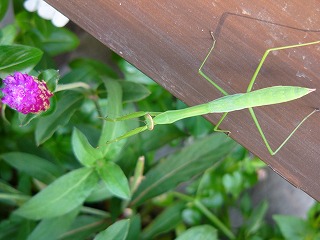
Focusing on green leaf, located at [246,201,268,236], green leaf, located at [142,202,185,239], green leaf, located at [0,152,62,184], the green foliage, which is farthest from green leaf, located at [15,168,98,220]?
green leaf, located at [246,201,268,236]

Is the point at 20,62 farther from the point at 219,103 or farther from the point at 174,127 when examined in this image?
the point at 174,127

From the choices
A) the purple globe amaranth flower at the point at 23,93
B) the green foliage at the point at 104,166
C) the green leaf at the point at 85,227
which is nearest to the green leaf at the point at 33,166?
the green foliage at the point at 104,166

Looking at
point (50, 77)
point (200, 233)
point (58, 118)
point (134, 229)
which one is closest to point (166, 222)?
point (134, 229)

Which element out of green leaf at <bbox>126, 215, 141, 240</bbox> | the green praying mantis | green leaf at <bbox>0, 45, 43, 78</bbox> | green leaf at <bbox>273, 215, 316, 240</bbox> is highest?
the green praying mantis

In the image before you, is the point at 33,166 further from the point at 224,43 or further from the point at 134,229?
the point at 224,43

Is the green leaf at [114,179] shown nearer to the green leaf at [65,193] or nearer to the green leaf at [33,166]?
the green leaf at [65,193]

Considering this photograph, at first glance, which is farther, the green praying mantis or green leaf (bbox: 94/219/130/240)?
green leaf (bbox: 94/219/130/240)

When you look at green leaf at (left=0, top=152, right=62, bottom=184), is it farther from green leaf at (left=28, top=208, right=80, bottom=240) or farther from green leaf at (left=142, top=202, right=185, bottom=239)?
green leaf at (left=142, top=202, right=185, bottom=239)
